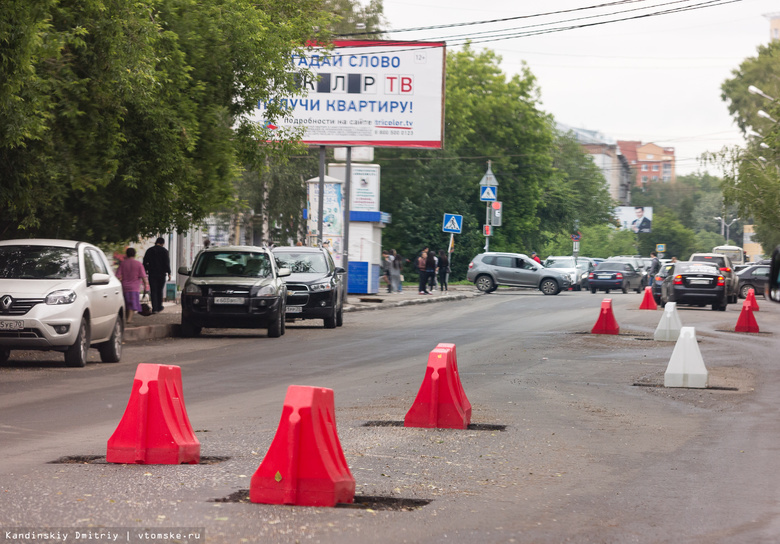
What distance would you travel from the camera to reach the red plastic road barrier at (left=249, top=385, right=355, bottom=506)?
623 cm

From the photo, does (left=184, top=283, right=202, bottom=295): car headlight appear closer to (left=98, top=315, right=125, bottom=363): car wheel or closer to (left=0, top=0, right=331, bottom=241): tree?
(left=0, top=0, right=331, bottom=241): tree

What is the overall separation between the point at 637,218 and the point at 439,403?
401 ft

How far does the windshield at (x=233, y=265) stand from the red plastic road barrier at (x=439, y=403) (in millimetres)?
12897

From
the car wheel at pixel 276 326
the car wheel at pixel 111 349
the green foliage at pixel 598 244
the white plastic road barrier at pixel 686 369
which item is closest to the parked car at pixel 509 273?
the car wheel at pixel 276 326

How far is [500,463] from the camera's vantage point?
8.25 meters

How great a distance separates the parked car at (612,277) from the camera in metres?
54.7

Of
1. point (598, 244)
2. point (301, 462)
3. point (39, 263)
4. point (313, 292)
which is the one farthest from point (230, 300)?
point (598, 244)

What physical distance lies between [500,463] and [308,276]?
17.3 meters

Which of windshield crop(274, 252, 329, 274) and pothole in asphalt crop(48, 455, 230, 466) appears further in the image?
windshield crop(274, 252, 329, 274)

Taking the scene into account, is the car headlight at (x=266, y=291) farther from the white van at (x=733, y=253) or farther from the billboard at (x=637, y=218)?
the billboard at (x=637, y=218)

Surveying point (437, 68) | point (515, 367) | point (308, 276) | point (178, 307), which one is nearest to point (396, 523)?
point (515, 367)

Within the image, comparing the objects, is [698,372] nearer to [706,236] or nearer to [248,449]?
[248,449]

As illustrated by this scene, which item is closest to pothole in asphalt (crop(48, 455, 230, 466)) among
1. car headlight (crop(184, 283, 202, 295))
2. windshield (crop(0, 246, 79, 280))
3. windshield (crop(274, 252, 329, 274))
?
windshield (crop(0, 246, 79, 280))

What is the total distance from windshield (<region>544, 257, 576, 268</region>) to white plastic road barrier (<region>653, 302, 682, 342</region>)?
123 feet
